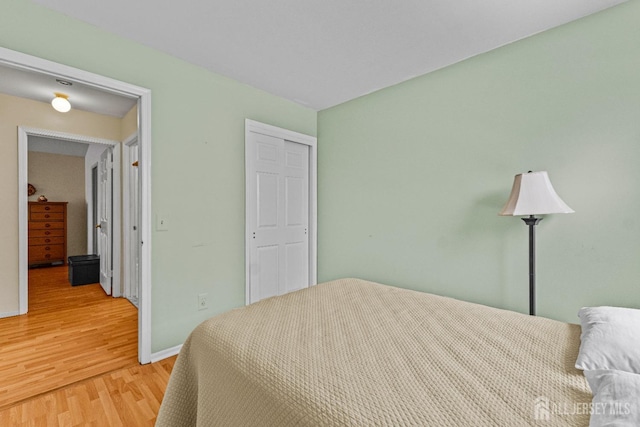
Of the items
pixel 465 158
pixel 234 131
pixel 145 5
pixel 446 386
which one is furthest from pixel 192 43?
pixel 446 386

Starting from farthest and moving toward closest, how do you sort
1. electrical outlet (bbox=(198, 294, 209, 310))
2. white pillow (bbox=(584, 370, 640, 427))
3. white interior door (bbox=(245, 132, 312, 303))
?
1. white interior door (bbox=(245, 132, 312, 303))
2. electrical outlet (bbox=(198, 294, 209, 310))
3. white pillow (bbox=(584, 370, 640, 427))

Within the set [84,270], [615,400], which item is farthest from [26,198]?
[615,400]

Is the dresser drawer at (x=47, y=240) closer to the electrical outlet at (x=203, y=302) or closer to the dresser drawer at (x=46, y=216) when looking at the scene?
the dresser drawer at (x=46, y=216)

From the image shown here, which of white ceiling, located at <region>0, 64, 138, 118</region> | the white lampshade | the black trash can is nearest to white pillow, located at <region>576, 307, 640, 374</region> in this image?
the white lampshade

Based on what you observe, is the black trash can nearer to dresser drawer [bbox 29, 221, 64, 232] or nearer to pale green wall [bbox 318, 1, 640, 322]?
dresser drawer [bbox 29, 221, 64, 232]

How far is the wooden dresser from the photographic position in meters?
5.53

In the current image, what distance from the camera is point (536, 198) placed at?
6.07 ft

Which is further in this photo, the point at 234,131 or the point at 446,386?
the point at 234,131

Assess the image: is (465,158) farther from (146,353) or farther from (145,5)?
(146,353)

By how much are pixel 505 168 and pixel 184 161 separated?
251 cm

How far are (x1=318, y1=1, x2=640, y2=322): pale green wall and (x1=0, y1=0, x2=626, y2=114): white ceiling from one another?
236mm

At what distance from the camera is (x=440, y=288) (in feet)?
8.48

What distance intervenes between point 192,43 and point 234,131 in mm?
790

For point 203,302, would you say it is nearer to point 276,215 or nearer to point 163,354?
point 163,354
